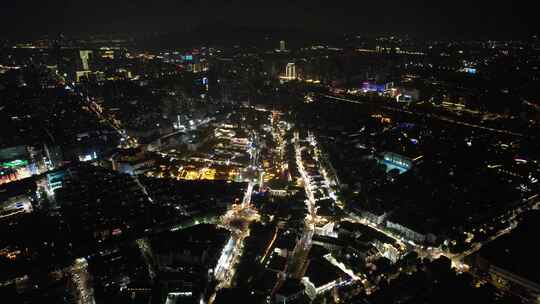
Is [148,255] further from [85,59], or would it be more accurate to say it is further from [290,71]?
[85,59]

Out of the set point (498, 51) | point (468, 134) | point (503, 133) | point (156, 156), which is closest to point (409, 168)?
point (468, 134)

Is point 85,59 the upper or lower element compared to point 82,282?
upper

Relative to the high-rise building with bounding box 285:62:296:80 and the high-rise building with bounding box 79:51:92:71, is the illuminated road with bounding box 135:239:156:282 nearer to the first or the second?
the high-rise building with bounding box 285:62:296:80

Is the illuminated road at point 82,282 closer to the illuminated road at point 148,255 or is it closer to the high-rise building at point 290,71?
the illuminated road at point 148,255

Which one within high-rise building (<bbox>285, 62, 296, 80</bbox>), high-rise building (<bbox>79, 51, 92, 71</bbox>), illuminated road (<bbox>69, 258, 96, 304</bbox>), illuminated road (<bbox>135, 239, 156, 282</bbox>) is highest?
high-rise building (<bbox>79, 51, 92, 71</bbox>)

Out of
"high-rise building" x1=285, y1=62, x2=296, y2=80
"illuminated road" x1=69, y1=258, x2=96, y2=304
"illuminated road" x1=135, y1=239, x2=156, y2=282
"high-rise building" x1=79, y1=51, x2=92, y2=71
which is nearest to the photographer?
"illuminated road" x1=69, y1=258, x2=96, y2=304

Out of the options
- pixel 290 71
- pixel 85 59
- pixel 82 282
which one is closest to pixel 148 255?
pixel 82 282

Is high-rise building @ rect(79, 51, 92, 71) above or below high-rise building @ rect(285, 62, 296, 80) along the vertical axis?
above

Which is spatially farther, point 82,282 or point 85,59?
point 85,59

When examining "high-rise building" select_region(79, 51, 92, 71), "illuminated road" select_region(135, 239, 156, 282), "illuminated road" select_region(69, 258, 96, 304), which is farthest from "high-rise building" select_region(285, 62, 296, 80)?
"illuminated road" select_region(69, 258, 96, 304)

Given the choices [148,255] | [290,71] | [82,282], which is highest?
[290,71]

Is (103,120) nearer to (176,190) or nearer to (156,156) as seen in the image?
(156,156)
